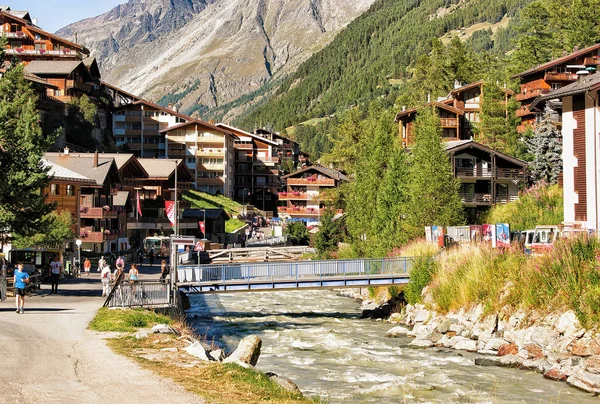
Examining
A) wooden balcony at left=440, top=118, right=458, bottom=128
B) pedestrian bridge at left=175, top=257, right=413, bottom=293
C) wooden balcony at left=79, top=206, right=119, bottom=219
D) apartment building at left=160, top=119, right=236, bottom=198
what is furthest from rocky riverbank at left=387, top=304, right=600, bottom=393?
apartment building at left=160, top=119, right=236, bottom=198

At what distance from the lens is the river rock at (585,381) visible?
24609 millimetres

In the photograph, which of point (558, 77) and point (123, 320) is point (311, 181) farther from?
point (123, 320)

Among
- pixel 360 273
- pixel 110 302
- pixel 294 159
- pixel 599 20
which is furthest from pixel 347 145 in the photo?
pixel 294 159

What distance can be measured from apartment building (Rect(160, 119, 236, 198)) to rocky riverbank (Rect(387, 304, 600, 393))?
93.4 metres

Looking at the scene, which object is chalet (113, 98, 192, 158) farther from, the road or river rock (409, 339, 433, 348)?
the road

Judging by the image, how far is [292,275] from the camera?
4272cm

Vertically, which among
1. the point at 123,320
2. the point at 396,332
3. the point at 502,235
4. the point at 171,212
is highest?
the point at 171,212

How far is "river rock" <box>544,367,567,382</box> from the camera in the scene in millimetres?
26297

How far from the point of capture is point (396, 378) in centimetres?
2730

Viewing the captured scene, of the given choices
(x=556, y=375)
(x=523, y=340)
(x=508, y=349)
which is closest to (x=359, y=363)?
(x=508, y=349)

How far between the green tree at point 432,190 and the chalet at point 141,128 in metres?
84.2

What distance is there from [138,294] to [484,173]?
141 ft

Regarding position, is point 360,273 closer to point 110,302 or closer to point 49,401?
point 110,302

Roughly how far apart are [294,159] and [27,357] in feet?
560
